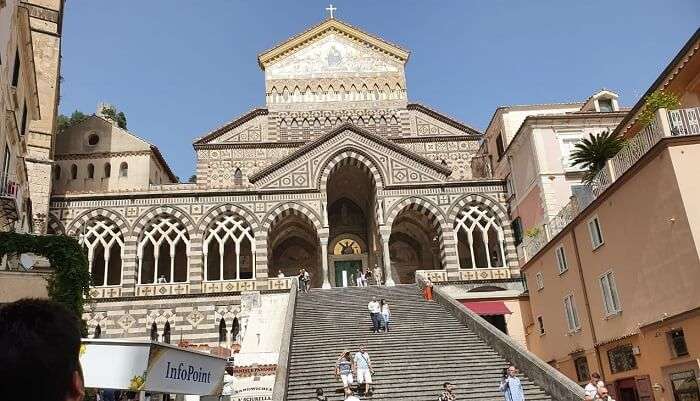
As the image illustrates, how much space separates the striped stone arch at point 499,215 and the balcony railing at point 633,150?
19.2ft

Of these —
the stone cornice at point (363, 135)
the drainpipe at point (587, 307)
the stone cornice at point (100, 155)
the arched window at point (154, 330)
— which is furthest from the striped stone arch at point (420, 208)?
the stone cornice at point (100, 155)

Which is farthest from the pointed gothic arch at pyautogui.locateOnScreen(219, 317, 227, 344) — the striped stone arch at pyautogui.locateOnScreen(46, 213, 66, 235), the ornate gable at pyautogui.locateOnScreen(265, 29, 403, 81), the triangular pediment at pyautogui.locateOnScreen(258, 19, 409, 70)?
the triangular pediment at pyautogui.locateOnScreen(258, 19, 409, 70)

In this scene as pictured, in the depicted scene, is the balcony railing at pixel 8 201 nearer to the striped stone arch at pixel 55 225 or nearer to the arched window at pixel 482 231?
the striped stone arch at pixel 55 225

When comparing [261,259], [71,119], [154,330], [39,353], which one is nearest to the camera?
[39,353]

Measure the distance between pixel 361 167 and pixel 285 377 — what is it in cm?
1853

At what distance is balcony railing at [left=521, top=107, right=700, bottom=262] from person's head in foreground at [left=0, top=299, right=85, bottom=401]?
16.9 m

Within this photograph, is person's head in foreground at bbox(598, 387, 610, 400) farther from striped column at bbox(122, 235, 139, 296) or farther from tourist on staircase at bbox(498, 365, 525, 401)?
striped column at bbox(122, 235, 139, 296)

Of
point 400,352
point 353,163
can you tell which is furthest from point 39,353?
point 353,163

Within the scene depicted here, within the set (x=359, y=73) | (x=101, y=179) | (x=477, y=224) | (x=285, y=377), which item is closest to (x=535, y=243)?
(x=477, y=224)

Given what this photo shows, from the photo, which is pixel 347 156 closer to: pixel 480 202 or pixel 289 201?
pixel 289 201

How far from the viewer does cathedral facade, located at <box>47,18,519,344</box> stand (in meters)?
28.6

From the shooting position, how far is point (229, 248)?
32.3 m

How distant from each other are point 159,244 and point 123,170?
29.9 feet

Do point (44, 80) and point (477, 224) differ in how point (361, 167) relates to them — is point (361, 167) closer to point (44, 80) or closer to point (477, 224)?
point (477, 224)
